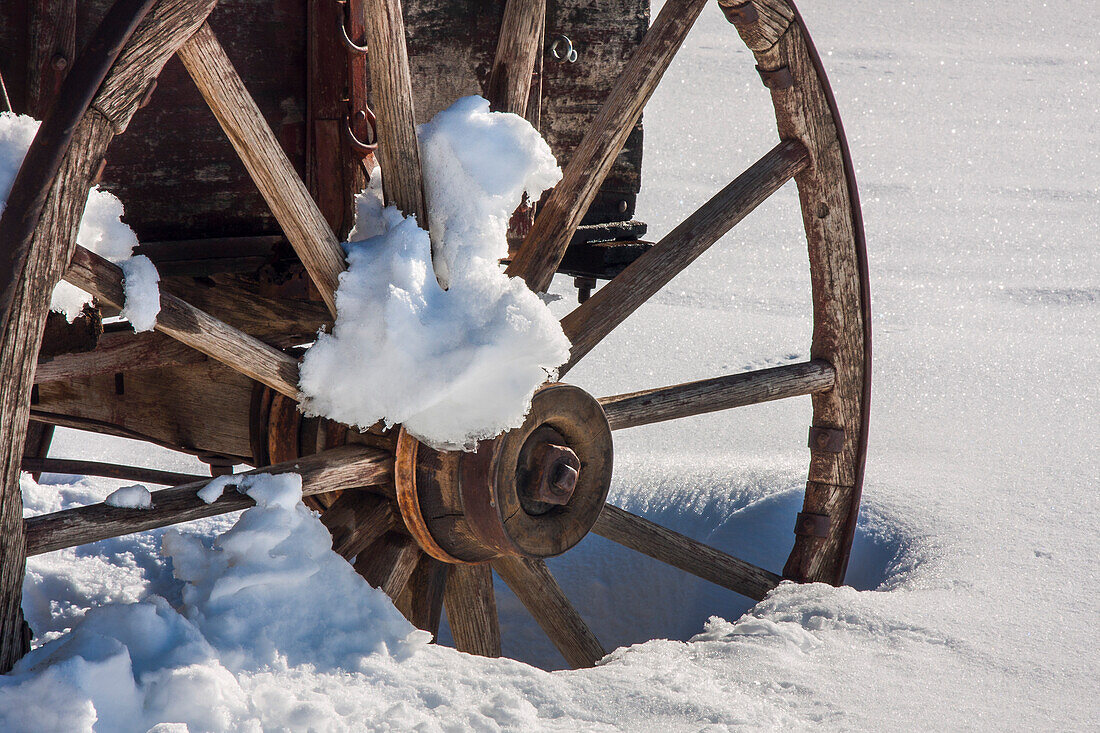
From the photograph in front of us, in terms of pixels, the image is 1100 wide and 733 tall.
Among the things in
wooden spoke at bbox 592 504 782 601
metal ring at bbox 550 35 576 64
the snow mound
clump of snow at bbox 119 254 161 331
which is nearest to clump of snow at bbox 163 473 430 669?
the snow mound

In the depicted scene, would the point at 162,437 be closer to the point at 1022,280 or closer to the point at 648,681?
the point at 648,681

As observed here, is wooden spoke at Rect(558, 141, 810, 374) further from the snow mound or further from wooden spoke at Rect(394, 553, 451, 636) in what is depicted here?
the snow mound

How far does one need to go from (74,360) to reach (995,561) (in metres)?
1.87

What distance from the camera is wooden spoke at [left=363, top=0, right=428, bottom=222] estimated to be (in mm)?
1479

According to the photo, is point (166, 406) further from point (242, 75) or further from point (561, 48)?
point (561, 48)

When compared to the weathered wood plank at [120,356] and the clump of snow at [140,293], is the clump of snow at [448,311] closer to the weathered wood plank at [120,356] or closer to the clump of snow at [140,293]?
the clump of snow at [140,293]

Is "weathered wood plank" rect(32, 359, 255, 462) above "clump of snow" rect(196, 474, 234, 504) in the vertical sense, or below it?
above

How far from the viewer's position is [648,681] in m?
1.55

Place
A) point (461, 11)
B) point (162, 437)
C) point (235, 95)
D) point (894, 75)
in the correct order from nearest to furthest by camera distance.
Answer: point (235, 95)
point (461, 11)
point (162, 437)
point (894, 75)

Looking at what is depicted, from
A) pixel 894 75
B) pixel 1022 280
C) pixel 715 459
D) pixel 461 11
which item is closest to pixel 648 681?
pixel 461 11

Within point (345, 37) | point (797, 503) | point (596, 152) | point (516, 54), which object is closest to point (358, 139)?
point (345, 37)

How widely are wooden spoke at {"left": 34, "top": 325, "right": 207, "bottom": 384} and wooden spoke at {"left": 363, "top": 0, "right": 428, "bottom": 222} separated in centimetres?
55

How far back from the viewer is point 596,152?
179cm

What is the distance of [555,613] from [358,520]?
0.52 m
